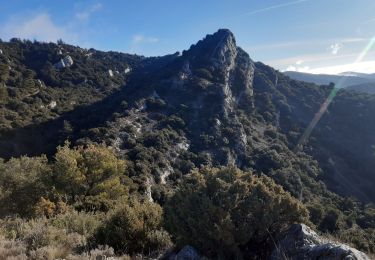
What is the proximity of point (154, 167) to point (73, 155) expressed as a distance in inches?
801

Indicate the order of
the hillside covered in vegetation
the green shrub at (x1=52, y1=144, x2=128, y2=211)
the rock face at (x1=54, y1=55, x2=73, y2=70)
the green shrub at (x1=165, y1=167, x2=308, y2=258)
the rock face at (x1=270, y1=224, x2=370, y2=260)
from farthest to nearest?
the rock face at (x1=54, y1=55, x2=73, y2=70)
the green shrub at (x1=52, y1=144, x2=128, y2=211)
the hillside covered in vegetation
the green shrub at (x1=165, y1=167, x2=308, y2=258)
the rock face at (x1=270, y1=224, x2=370, y2=260)

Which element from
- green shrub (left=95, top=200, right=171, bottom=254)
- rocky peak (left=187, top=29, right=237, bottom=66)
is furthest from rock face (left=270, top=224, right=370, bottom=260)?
rocky peak (left=187, top=29, right=237, bottom=66)

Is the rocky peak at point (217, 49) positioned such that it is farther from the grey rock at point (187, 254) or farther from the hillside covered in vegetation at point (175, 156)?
the grey rock at point (187, 254)

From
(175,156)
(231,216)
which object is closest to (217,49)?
(175,156)

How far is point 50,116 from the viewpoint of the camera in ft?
187

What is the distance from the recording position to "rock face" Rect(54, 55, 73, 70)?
80312 millimetres

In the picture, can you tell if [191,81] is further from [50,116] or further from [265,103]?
[50,116]

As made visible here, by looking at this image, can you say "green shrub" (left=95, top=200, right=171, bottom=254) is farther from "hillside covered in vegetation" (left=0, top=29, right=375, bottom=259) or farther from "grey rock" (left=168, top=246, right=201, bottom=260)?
"grey rock" (left=168, top=246, right=201, bottom=260)

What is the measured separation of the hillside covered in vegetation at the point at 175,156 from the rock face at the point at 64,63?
32cm

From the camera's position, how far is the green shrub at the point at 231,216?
18.7 ft

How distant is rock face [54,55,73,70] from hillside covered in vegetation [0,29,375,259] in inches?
12.5

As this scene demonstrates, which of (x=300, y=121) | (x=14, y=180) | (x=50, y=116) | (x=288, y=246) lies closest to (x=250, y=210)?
(x=288, y=246)

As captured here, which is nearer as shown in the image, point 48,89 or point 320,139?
point 320,139

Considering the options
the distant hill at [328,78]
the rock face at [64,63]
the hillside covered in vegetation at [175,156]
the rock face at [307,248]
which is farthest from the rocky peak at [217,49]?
the distant hill at [328,78]
